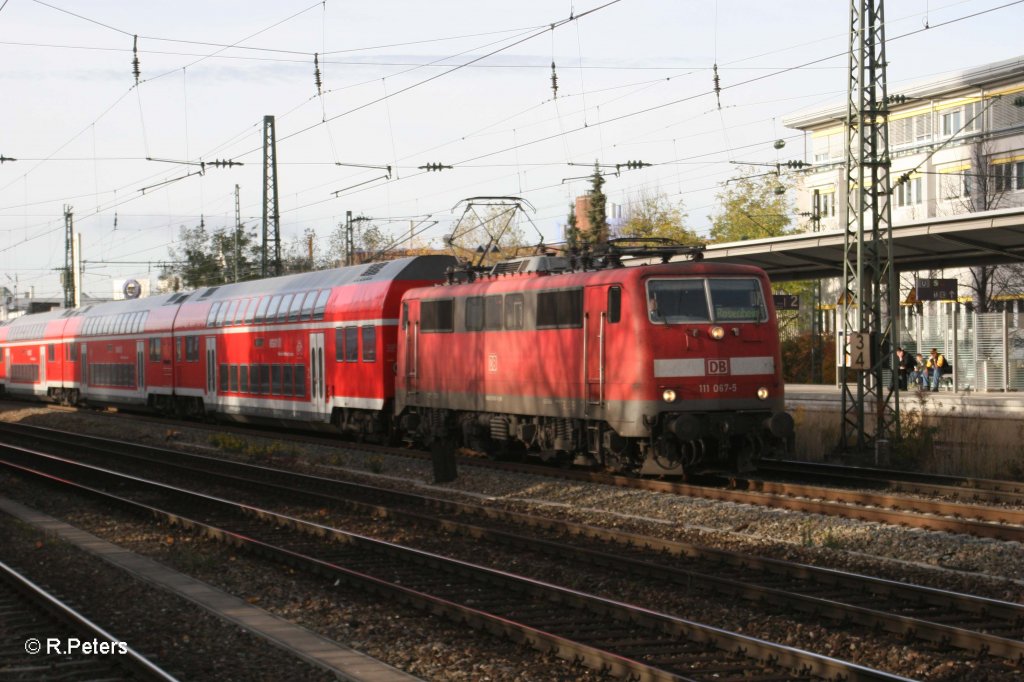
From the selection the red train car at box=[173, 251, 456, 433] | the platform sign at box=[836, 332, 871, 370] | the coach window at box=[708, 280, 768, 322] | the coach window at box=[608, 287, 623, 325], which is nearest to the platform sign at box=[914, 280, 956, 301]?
the platform sign at box=[836, 332, 871, 370]

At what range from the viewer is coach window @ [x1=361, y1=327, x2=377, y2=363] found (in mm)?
24531

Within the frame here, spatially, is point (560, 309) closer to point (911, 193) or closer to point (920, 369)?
point (920, 369)

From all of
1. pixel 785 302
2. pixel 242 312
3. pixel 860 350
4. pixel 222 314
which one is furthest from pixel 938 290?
pixel 222 314

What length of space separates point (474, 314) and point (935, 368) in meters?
19.8

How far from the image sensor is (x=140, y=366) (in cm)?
3872

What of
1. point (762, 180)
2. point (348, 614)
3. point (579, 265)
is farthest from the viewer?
point (762, 180)

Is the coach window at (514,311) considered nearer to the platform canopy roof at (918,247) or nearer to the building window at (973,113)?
the platform canopy roof at (918,247)

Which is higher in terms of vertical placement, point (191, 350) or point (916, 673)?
point (191, 350)

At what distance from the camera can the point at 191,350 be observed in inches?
1366

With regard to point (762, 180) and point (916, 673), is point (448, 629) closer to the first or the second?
point (916, 673)

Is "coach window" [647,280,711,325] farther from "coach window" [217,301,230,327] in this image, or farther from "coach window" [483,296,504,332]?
"coach window" [217,301,230,327]

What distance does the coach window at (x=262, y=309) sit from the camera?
1179 inches

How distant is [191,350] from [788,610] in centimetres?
2751

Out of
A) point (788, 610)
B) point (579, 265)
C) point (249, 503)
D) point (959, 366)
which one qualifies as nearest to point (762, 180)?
point (959, 366)
